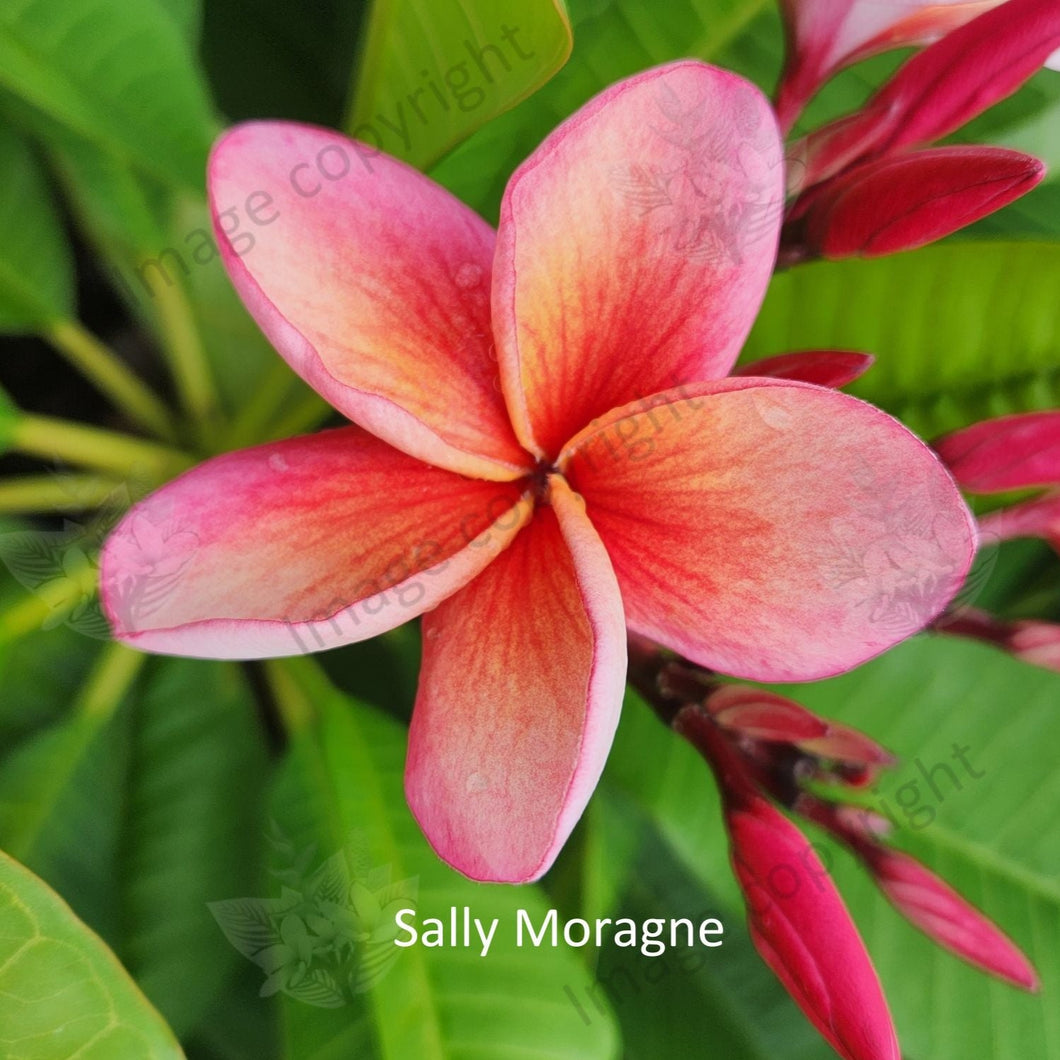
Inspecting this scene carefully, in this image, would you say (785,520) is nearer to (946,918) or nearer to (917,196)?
(917,196)

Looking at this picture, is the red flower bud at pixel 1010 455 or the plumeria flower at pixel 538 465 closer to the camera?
the plumeria flower at pixel 538 465

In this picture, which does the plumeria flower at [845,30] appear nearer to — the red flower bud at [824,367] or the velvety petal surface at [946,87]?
the velvety petal surface at [946,87]

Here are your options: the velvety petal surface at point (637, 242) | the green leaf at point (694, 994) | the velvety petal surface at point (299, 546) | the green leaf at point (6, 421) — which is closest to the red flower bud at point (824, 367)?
the velvety petal surface at point (637, 242)

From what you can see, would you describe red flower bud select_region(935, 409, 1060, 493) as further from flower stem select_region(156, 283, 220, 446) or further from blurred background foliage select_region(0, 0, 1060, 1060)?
flower stem select_region(156, 283, 220, 446)

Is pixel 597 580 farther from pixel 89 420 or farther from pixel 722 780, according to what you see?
pixel 89 420

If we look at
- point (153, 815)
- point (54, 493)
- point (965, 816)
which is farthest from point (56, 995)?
point (965, 816)
